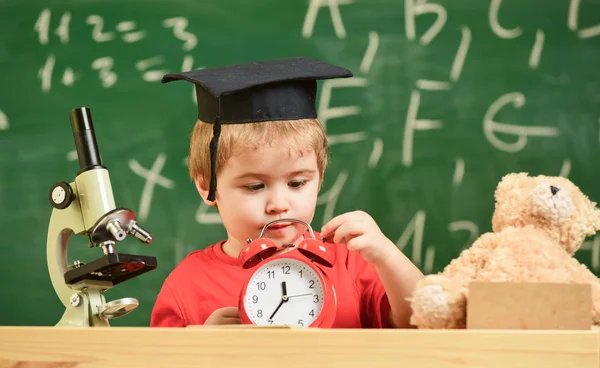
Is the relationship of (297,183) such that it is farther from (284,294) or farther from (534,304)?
(534,304)

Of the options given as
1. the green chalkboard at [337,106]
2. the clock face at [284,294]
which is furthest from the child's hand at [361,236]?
the green chalkboard at [337,106]

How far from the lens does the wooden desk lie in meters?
1.04

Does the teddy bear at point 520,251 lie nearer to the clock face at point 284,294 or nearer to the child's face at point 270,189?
the clock face at point 284,294

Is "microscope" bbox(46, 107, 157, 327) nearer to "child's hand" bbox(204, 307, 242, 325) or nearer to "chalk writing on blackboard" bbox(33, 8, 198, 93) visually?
"child's hand" bbox(204, 307, 242, 325)

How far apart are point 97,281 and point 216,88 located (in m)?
0.37

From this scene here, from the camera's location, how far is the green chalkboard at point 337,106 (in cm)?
189

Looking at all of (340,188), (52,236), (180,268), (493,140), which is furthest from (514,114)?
(52,236)

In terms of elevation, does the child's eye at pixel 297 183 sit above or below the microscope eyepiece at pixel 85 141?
below

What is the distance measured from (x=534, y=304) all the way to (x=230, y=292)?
28.0 inches

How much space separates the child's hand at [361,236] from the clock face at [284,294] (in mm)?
102

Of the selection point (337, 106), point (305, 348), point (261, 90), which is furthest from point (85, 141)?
point (337, 106)

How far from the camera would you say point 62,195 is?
1.35 meters

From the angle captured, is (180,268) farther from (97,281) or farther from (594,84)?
(594,84)

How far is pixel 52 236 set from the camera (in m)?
1.40
